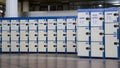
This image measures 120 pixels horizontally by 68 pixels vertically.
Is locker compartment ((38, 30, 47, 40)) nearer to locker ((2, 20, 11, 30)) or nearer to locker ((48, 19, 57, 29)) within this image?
locker ((48, 19, 57, 29))

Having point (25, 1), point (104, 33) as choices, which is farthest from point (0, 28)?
point (25, 1)

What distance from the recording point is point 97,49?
1259 centimetres

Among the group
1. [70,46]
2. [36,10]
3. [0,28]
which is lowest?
[70,46]

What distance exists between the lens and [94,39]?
41.7ft

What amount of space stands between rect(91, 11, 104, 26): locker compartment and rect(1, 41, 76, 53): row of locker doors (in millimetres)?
3290

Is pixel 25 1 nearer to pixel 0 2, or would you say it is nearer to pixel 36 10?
pixel 36 10

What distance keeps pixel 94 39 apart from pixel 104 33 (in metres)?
0.57

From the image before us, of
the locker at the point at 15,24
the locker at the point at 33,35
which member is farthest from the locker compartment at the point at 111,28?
the locker at the point at 15,24

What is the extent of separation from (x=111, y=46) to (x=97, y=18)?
148cm

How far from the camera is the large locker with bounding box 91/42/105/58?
1251 cm

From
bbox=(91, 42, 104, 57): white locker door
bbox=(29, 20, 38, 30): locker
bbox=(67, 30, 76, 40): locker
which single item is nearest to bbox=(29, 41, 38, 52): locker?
bbox=(29, 20, 38, 30): locker

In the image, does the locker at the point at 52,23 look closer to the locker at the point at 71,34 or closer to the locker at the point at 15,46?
the locker at the point at 71,34

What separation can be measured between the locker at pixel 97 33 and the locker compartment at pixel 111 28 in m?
0.25

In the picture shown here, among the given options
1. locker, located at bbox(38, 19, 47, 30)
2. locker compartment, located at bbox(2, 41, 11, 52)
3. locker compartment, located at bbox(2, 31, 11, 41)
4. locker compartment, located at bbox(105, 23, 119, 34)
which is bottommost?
locker compartment, located at bbox(2, 41, 11, 52)
